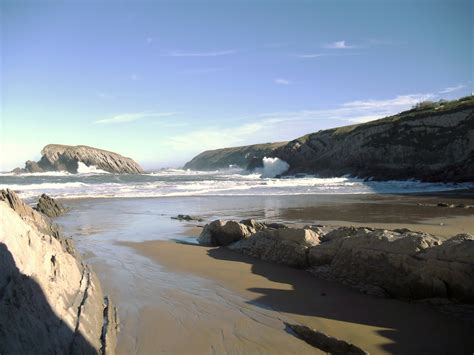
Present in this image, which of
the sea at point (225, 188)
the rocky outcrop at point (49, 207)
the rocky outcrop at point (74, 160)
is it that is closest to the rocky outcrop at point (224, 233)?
the rocky outcrop at point (49, 207)

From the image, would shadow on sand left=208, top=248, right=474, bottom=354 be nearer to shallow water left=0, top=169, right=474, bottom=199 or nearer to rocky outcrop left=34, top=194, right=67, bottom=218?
rocky outcrop left=34, top=194, right=67, bottom=218

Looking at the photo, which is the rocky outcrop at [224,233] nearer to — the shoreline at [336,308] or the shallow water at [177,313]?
the shoreline at [336,308]

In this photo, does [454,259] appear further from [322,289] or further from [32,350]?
[32,350]

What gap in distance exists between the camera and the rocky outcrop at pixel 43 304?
315 cm

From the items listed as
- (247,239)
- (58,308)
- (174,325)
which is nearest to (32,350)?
(58,308)

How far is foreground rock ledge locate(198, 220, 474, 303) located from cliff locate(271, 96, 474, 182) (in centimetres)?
2892

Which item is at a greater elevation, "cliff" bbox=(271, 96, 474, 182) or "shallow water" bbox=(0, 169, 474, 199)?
"cliff" bbox=(271, 96, 474, 182)

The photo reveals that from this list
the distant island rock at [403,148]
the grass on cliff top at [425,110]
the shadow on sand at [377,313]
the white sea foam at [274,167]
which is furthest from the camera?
the white sea foam at [274,167]

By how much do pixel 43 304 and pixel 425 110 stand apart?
51488 mm

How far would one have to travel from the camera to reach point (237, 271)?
7.50 meters

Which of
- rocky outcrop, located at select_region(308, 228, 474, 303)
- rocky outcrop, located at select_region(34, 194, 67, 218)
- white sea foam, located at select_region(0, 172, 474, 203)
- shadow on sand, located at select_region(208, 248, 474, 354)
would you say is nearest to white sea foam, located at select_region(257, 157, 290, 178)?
white sea foam, located at select_region(0, 172, 474, 203)

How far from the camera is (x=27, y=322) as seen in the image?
10.6ft

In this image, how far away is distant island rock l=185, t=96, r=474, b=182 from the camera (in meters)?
36.6

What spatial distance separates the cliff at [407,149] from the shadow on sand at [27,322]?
3397 cm
